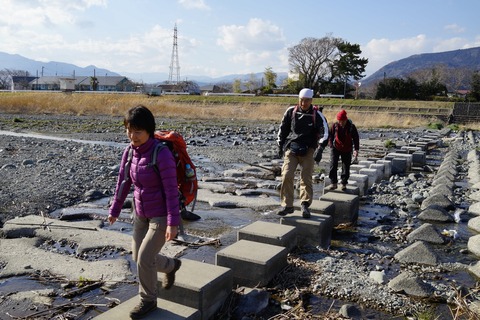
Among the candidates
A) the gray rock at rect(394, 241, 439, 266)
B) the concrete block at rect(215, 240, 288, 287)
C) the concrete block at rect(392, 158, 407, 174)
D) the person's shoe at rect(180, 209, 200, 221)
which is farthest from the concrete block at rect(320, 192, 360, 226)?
the concrete block at rect(392, 158, 407, 174)

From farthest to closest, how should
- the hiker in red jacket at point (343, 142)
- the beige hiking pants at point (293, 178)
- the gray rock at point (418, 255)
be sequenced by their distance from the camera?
the hiker in red jacket at point (343, 142), the beige hiking pants at point (293, 178), the gray rock at point (418, 255)

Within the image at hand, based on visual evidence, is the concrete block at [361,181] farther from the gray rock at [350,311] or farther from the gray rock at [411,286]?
the gray rock at [350,311]

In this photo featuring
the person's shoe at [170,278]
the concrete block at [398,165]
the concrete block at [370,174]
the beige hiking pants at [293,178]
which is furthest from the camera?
the concrete block at [398,165]

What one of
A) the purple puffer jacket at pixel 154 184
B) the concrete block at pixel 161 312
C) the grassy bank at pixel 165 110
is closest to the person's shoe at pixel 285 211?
the concrete block at pixel 161 312

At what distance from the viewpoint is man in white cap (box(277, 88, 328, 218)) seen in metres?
6.11

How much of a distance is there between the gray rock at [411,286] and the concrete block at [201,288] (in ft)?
5.68

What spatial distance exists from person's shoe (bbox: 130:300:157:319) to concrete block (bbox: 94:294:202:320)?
0.04 m

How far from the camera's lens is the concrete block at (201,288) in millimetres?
3738

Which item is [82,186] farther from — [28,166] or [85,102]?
[85,102]

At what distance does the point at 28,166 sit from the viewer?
10547 mm

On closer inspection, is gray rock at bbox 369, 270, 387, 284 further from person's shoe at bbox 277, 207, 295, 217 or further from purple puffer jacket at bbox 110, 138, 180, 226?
purple puffer jacket at bbox 110, 138, 180, 226

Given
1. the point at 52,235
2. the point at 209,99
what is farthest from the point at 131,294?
the point at 209,99

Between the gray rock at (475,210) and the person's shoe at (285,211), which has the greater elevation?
the person's shoe at (285,211)

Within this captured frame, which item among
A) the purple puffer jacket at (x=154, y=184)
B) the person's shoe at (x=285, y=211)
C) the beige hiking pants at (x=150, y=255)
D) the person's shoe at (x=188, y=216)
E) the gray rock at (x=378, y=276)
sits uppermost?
the purple puffer jacket at (x=154, y=184)
